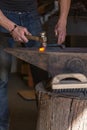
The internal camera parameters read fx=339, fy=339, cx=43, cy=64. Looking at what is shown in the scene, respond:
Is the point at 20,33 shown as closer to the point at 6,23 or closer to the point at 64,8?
the point at 6,23

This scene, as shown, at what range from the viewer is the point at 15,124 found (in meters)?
2.74

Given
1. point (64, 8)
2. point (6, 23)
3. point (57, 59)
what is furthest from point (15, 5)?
point (57, 59)

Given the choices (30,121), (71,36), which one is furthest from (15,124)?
(71,36)

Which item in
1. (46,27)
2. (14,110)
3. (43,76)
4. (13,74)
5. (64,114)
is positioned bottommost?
(13,74)

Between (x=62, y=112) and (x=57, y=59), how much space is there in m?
0.26

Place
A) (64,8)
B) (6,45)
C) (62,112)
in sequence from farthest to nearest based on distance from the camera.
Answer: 1. (64,8)
2. (6,45)
3. (62,112)

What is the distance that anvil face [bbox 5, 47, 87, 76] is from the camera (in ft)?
5.46

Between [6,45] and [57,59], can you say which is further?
[6,45]

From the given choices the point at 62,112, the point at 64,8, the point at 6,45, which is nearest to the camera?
the point at 62,112

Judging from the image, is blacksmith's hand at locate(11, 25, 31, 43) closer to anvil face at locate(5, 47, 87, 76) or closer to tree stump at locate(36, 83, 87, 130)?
anvil face at locate(5, 47, 87, 76)

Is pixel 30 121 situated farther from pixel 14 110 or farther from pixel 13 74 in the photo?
pixel 13 74

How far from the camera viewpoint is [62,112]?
1.61 meters

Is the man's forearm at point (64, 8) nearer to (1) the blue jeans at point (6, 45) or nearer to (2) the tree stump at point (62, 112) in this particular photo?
(1) the blue jeans at point (6, 45)

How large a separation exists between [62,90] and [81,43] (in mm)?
2248
